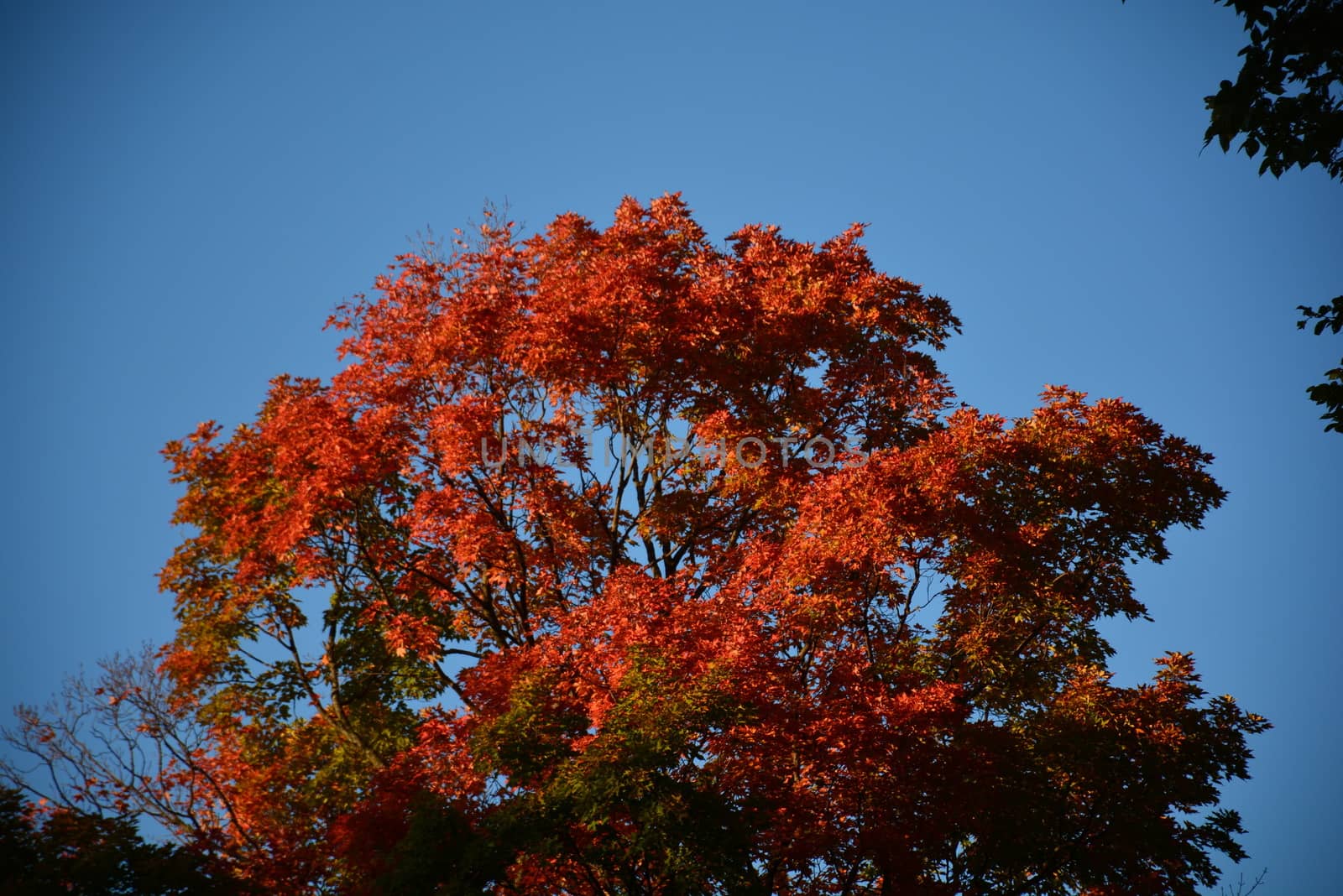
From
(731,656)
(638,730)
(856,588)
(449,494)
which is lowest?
(638,730)

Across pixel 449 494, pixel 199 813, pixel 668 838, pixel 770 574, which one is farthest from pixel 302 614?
pixel 668 838

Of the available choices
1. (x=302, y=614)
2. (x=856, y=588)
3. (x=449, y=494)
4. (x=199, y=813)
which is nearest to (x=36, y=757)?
(x=199, y=813)

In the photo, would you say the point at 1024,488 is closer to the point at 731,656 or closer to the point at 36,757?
the point at 731,656

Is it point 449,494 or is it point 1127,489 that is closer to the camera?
point 1127,489

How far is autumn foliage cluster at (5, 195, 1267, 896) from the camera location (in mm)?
13203

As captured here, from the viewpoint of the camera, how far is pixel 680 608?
553 inches

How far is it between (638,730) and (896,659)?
14.9ft

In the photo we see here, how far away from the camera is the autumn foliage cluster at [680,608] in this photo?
1320 cm

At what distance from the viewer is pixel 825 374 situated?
18.6 metres

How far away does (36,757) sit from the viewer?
18359 millimetres

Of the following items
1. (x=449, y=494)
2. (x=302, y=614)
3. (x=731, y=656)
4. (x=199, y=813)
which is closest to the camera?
(x=731, y=656)

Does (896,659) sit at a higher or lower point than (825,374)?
lower

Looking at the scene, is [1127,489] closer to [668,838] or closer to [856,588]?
[856,588]

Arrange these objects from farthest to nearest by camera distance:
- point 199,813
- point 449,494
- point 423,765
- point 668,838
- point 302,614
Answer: point 302,614 → point 199,813 → point 449,494 → point 423,765 → point 668,838
